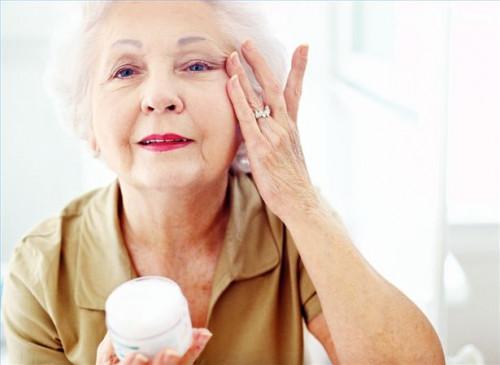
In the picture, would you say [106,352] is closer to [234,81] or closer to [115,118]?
[115,118]

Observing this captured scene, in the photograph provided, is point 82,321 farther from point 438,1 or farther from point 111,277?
point 438,1

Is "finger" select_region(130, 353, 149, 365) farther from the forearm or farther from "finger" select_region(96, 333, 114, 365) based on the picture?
the forearm

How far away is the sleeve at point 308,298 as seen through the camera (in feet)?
3.79

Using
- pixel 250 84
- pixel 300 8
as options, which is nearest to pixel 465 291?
pixel 250 84

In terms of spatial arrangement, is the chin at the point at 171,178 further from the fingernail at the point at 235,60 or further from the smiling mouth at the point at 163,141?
the fingernail at the point at 235,60

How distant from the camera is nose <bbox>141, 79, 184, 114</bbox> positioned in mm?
999

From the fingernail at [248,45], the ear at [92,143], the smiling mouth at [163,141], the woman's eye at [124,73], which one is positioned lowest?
the ear at [92,143]

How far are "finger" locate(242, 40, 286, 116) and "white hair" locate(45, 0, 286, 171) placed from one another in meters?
0.04

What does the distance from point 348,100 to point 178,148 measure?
954 millimetres

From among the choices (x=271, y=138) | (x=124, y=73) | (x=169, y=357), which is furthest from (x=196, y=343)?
(x=124, y=73)

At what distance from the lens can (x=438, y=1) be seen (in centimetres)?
112

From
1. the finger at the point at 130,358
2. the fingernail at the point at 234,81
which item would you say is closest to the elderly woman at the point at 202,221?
the fingernail at the point at 234,81

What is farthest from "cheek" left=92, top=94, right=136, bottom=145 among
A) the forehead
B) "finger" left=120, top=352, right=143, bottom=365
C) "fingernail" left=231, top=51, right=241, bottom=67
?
"finger" left=120, top=352, right=143, bottom=365

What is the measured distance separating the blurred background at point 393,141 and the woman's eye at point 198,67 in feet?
0.60
